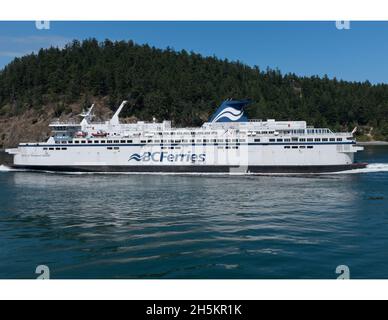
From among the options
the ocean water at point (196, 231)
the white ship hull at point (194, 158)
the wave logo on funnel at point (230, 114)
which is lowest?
the ocean water at point (196, 231)

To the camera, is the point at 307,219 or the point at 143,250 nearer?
the point at 143,250

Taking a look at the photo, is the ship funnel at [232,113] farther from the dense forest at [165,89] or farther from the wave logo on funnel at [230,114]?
the dense forest at [165,89]

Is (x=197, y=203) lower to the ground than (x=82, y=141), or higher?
lower

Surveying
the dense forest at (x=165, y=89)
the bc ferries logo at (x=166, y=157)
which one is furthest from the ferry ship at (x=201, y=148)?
the dense forest at (x=165, y=89)

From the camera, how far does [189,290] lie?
4.42m

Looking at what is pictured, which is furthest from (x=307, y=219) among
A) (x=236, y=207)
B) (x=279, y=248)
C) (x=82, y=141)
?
(x=82, y=141)

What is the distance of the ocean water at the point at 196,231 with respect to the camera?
11.1m

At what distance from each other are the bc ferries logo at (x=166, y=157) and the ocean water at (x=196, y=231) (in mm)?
11684

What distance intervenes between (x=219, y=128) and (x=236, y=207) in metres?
23.9

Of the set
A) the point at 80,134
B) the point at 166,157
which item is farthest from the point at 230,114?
the point at 80,134

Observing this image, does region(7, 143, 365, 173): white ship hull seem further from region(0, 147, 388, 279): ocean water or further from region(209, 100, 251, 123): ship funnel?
region(0, 147, 388, 279): ocean water

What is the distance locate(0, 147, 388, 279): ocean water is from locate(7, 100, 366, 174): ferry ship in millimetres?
9872
